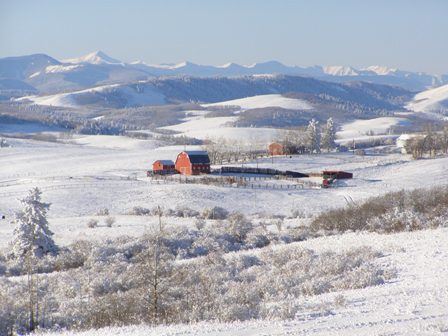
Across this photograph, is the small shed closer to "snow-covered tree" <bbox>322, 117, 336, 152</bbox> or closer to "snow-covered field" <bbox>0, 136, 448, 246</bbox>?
"snow-covered field" <bbox>0, 136, 448, 246</bbox>

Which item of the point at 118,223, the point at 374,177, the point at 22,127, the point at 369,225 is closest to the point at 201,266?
the point at 369,225

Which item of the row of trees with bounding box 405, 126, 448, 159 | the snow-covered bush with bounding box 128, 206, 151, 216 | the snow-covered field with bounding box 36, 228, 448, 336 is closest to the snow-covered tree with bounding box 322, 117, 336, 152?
the row of trees with bounding box 405, 126, 448, 159

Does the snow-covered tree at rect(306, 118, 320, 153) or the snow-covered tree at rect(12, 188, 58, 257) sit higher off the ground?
the snow-covered tree at rect(306, 118, 320, 153)

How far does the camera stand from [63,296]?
20203mm

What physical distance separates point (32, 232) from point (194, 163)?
40312mm

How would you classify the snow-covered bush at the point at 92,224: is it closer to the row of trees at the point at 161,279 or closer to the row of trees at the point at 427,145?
the row of trees at the point at 161,279

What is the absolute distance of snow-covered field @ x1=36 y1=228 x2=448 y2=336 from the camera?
12.7 m

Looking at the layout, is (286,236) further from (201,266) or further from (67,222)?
(67,222)

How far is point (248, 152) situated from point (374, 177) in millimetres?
32658

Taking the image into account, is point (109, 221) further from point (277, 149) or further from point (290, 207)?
point (277, 149)

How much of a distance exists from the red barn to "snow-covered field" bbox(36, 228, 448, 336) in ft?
166

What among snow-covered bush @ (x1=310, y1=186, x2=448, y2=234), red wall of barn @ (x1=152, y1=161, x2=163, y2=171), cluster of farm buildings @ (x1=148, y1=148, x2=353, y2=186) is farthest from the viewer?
red wall of barn @ (x1=152, y1=161, x2=163, y2=171)

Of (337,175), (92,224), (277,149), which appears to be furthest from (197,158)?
(92,224)

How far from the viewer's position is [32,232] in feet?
96.9
